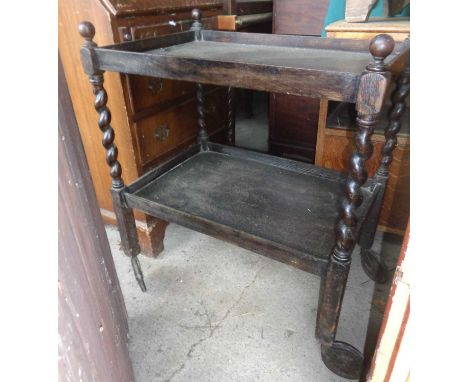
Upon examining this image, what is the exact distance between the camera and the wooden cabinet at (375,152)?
138 cm

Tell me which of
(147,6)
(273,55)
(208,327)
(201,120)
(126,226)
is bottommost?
(208,327)

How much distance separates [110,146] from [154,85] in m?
0.34


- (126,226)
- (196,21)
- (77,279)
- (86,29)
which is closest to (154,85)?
(196,21)

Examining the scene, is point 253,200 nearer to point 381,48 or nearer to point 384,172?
point 384,172

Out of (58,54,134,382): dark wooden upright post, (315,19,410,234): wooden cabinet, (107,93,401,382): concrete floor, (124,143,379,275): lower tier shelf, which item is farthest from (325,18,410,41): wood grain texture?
(58,54,134,382): dark wooden upright post

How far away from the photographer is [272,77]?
0.75 m

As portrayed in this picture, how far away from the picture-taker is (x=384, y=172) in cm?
122

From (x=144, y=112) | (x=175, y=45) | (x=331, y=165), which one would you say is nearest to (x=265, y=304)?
(x=331, y=165)

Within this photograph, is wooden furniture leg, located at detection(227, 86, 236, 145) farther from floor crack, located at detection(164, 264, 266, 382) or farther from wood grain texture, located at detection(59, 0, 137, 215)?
floor crack, located at detection(164, 264, 266, 382)

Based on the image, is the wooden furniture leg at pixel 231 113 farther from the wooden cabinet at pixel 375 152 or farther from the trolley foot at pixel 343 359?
the trolley foot at pixel 343 359

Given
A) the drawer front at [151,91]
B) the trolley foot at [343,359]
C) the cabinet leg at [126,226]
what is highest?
the drawer front at [151,91]

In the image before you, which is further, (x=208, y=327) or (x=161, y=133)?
(x=161, y=133)

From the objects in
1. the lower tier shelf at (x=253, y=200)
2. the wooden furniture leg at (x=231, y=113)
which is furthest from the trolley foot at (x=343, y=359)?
the wooden furniture leg at (x=231, y=113)
